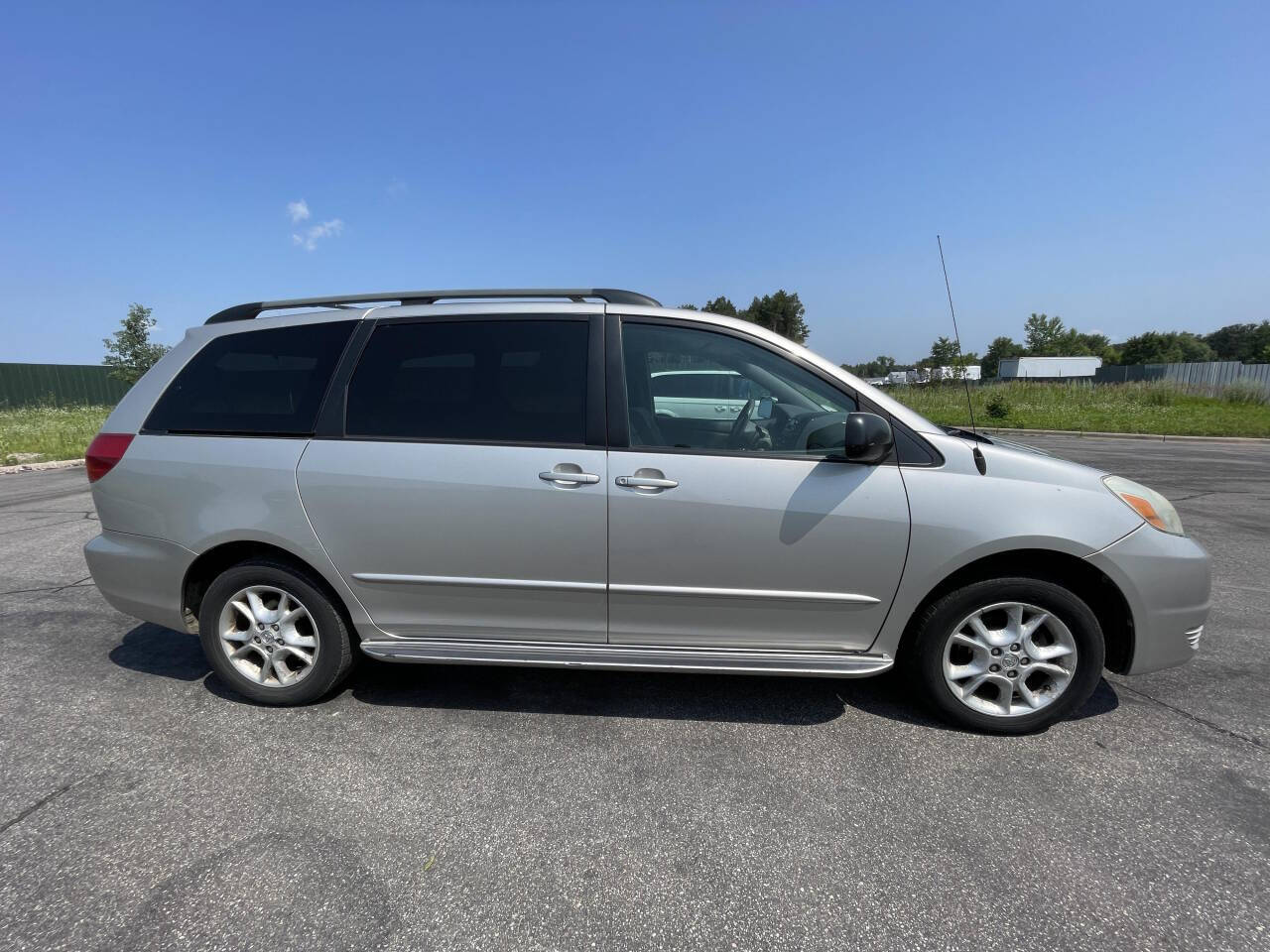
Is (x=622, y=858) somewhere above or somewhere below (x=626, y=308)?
below

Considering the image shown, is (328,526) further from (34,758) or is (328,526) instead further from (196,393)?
(34,758)

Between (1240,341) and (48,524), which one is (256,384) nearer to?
(48,524)

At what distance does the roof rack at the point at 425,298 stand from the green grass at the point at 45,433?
10.9 m

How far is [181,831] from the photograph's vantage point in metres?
2.10

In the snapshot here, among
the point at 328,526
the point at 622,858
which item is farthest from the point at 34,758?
the point at 622,858

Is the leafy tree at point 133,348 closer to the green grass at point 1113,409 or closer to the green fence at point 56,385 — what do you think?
the green fence at point 56,385

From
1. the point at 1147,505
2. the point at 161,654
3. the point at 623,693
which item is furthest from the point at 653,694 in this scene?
the point at 161,654

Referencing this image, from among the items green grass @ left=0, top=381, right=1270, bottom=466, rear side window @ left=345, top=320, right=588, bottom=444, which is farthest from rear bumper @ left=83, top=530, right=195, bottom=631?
green grass @ left=0, top=381, right=1270, bottom=466

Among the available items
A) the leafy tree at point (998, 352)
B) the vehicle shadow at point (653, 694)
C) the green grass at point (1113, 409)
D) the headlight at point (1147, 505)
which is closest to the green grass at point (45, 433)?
the vehicle shadow at point (653, 694)

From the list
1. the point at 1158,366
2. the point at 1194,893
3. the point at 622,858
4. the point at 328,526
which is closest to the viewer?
the point at 1194,893

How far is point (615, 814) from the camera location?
2205 millimetres

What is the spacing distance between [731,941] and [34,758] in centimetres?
278

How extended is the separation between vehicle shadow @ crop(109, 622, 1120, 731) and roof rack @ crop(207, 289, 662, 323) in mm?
1841

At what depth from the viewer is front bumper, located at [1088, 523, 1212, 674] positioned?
2.55 m
